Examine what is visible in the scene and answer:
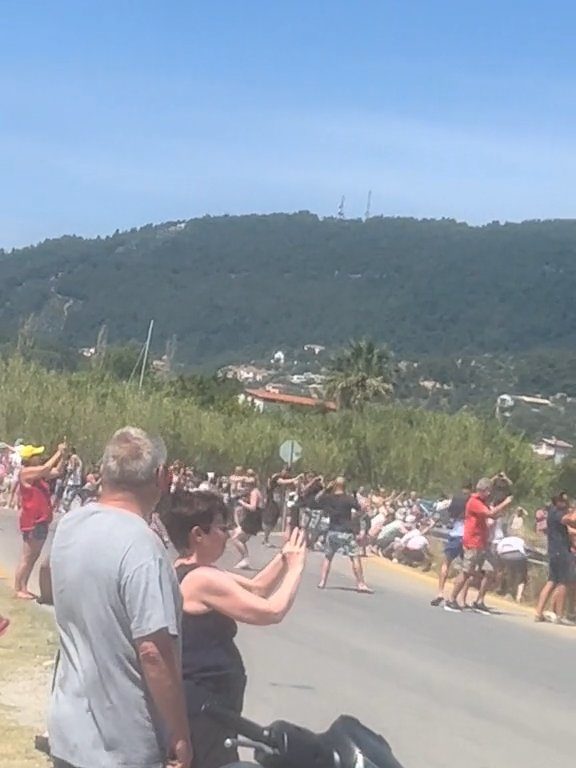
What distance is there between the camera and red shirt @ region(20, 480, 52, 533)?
632 inches

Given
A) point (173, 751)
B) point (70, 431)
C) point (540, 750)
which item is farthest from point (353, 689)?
point (70, 431)

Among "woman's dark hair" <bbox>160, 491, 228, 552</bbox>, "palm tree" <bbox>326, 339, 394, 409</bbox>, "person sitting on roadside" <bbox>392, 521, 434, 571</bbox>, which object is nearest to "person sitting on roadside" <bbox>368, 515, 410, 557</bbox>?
"person sitting on roadside" <bbox>392, 521, 434, 571</bbox>

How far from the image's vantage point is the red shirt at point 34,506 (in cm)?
1605

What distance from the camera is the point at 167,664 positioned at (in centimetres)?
423

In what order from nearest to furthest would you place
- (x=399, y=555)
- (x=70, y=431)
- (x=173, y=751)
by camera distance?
1. (x=173, y=751)
2. (x=399, y=555)
3. (x=70, y=431)

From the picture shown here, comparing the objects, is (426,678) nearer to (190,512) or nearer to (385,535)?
(190,512)

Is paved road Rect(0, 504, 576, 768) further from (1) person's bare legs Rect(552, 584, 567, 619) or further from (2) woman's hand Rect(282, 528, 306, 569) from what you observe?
(2) woman's hand Rect(282, 528, 306, 569)

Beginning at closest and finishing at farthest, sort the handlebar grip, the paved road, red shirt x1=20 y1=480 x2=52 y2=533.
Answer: the handlebar grip < the paved road < red shirt x1=20 y1=480 x2=52 y2=533

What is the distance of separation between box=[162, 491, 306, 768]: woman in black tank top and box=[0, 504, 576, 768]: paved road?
3944 mm

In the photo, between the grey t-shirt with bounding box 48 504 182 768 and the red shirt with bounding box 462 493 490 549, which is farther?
the red shirt with bounding box 462 493 490 549

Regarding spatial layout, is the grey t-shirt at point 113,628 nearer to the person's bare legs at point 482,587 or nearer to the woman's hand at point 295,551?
the woman's hand at point 295,551

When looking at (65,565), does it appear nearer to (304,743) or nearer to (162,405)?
(304,743)

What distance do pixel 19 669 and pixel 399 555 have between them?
60.3 ft

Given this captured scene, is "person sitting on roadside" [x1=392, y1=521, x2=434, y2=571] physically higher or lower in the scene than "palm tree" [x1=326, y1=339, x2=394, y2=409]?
lower
